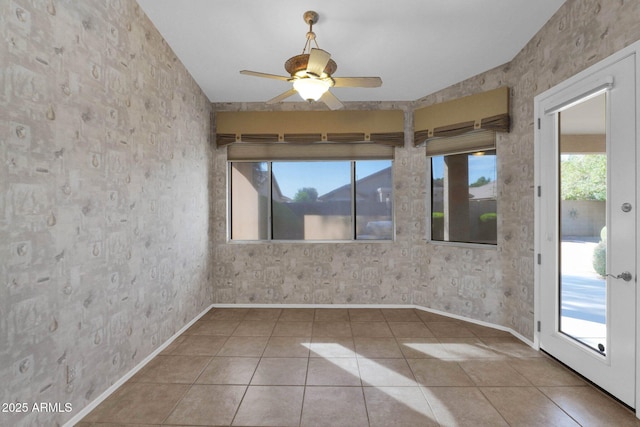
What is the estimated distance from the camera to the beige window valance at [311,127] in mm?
4043

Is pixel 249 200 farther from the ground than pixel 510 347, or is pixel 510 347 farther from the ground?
pixel 249 200

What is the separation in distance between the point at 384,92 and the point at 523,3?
1.64 metres

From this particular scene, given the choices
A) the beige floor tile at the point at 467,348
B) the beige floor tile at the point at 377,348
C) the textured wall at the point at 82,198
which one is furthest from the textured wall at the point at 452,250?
the textured wall at the point at 82,198

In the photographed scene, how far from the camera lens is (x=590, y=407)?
2002mm

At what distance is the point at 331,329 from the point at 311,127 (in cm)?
258

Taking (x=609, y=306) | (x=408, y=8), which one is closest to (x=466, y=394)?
(x=609, y=306)

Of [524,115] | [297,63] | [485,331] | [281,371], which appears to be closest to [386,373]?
[281,371]

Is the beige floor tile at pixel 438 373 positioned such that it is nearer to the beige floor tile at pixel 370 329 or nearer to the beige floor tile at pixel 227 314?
the beige floor tile at pixel 370 329

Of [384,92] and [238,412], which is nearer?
[238,412]

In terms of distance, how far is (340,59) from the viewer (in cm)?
316

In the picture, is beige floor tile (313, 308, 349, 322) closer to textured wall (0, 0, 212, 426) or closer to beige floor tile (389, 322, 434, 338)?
beige floor tile (389, 322, 434, 338)

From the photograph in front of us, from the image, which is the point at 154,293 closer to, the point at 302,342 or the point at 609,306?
the point at 302,342

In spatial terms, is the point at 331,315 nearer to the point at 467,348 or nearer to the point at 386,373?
the point at 386,373

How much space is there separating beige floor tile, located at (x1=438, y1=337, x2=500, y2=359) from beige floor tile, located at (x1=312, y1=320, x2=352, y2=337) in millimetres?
976
